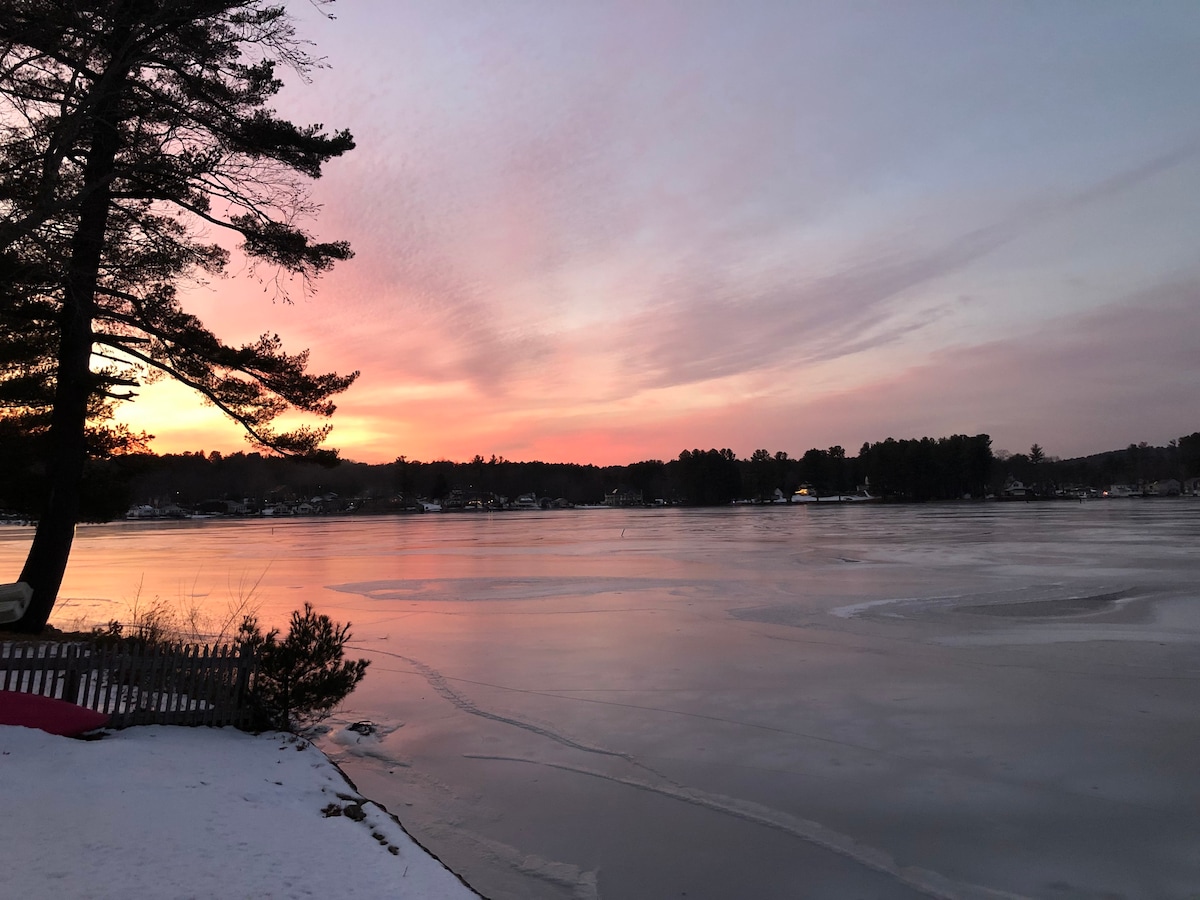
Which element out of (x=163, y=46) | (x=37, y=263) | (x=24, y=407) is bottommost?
(x=24, y=407)

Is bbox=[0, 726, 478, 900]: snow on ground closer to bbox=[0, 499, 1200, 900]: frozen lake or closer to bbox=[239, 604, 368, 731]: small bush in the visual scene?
bbox=[0, 499, 1200, 900]: frozen lake

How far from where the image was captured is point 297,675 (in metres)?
8.03

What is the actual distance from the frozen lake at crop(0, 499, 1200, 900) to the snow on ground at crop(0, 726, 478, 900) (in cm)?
79

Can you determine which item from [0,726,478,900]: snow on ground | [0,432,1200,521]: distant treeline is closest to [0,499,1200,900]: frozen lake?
[0,726,478,900]: snow on ground

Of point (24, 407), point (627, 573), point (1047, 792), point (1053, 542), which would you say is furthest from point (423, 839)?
point (1053, 542)

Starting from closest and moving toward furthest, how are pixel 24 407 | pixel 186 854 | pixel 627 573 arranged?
pixel 186 854
pixel 24 407
pixel 627 573

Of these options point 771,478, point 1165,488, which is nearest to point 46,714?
point 771,478

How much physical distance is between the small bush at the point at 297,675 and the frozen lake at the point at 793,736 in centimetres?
65

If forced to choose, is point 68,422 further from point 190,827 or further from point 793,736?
point 793,736

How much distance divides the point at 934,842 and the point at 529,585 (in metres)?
16.9

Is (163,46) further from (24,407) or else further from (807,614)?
(807,614)

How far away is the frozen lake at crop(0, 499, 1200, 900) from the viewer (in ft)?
18.6

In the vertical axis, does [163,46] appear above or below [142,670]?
above

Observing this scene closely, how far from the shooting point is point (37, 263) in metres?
9.47
